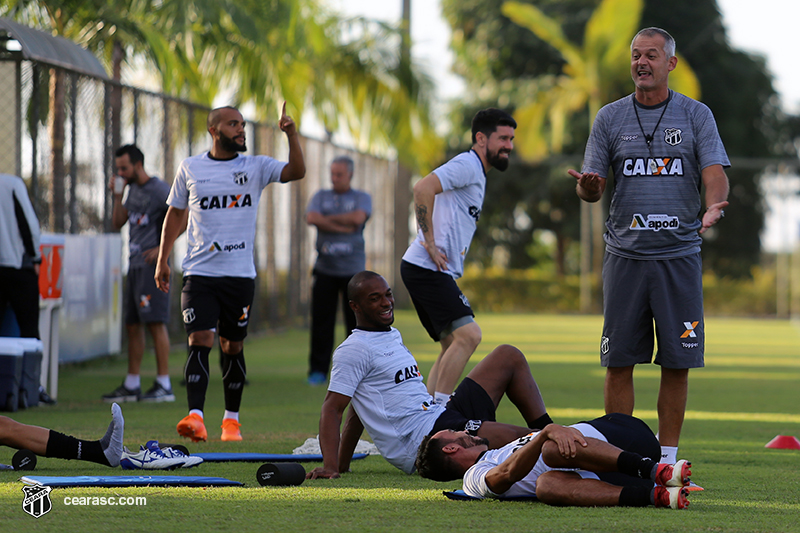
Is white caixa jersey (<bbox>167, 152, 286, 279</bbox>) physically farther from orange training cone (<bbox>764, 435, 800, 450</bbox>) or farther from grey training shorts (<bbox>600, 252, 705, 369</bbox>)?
orange training cone (<bbox>764, 435, 800, 450</bbox>)

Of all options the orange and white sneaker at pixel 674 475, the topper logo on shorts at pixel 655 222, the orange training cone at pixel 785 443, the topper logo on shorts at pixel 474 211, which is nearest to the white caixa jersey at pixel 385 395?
the orange and white sneaker at pixel 674 475

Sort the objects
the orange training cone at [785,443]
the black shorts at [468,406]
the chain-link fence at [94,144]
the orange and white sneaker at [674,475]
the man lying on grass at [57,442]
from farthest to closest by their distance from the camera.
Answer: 1. the chain-link fence at [94,144]
2. the orange training cone at [785,443]
3. the black shorts at [468,406]
4. the man lying on grass at [57,442]
5. the orange and white sneaker at [674,475]

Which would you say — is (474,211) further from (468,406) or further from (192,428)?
(192,428)

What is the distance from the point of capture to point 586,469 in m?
4.62

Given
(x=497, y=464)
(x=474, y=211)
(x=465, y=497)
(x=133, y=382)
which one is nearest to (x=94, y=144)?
(x=133, y=382)

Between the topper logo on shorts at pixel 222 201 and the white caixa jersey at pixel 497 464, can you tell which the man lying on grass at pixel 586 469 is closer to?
the white caixa jersey at pixel 497 464

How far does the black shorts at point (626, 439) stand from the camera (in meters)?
4.70

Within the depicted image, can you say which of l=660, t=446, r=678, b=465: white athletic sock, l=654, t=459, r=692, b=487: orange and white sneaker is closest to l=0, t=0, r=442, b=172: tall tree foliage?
l=660, t=446, r=678, b=465: white athletic sock

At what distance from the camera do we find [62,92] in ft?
40.2

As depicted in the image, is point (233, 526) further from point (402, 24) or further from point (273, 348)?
point (402, 24)

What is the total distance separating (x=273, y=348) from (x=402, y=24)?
1373 centimetres

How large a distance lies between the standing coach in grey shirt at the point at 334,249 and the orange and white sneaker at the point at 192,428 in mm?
4433

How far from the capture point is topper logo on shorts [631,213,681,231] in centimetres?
567

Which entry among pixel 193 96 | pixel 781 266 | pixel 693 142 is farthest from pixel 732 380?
pixel 781 266
